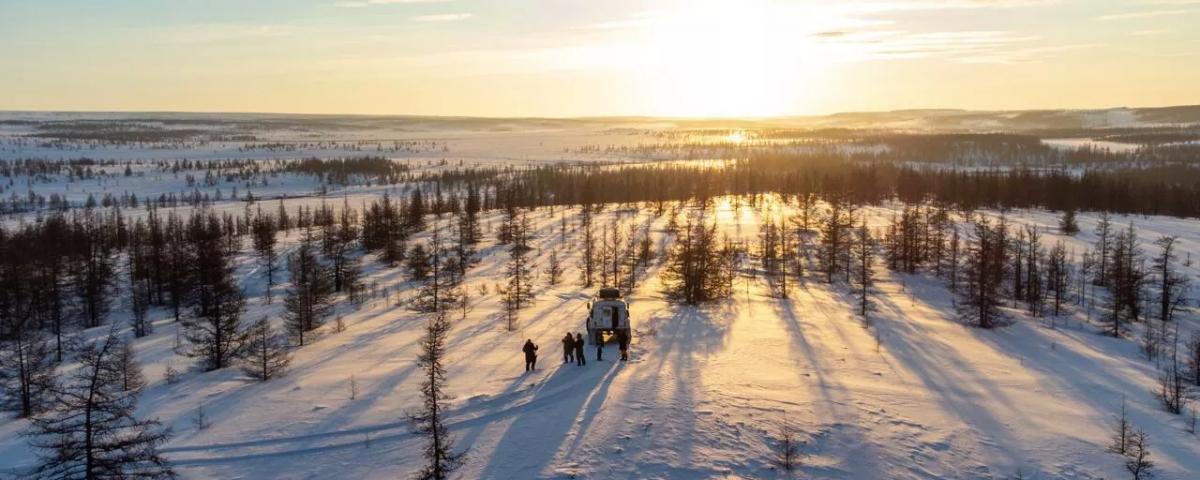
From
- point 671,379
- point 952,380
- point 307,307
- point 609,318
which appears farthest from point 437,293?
point 952,380

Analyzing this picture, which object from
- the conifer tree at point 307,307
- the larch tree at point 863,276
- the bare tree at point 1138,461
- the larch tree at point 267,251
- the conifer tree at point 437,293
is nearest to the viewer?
the bare tree at point 1138,461

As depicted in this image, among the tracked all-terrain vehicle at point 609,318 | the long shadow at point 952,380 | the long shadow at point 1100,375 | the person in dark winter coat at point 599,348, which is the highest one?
the tracked all-terrain vehicle at point 609,318

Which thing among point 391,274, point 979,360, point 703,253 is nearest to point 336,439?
point 979,360

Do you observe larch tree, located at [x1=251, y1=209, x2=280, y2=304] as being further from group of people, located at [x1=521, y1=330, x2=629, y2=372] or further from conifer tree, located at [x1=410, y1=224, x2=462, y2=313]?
group of people, located at [x1=521, y1=330, x2=629, y2=372]

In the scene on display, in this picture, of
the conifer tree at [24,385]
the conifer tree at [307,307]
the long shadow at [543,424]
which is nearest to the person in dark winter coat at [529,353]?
the long shadow at [543,424]

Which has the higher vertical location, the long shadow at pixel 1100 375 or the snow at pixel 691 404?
the snow at pixel 691 404

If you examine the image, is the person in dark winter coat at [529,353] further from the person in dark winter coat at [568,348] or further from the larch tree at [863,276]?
the larch tree at [863,276]

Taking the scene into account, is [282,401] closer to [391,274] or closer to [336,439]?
[336,439]

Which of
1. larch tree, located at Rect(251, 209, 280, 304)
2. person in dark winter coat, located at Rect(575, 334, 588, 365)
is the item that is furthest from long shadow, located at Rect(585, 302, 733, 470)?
larch tree, located at Rect(251, 209, 280, 304)
